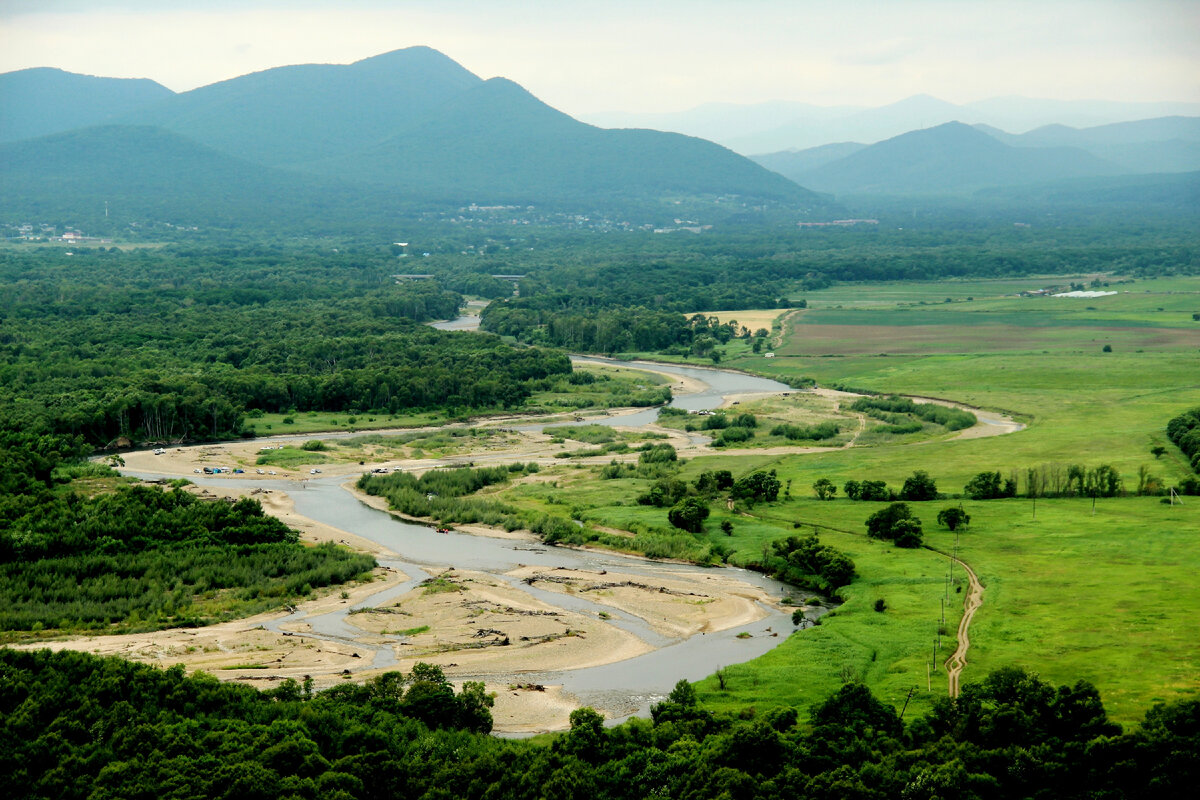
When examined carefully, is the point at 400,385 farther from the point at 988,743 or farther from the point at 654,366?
the point at 988,743

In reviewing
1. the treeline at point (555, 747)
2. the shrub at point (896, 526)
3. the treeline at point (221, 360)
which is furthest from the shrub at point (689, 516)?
the treeline at point (221, 360)

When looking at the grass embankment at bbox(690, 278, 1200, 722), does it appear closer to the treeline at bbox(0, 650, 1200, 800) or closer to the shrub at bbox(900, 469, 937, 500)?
the shrub at bbox(900, 469, 937, 500)

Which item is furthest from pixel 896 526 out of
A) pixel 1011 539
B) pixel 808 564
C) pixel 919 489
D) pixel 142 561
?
Answer: pixel 142 561

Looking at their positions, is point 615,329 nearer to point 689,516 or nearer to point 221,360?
point 221,360

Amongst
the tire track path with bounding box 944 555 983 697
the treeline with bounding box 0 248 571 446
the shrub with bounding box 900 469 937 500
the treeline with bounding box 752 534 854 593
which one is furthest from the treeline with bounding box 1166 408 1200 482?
the treeline with bounding box 0 248 571 446

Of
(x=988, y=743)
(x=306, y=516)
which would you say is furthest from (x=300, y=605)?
(x=988, y=743)

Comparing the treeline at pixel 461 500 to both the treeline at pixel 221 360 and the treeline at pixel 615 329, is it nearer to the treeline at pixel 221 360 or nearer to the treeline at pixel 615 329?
the treeline at pixel 221 360
